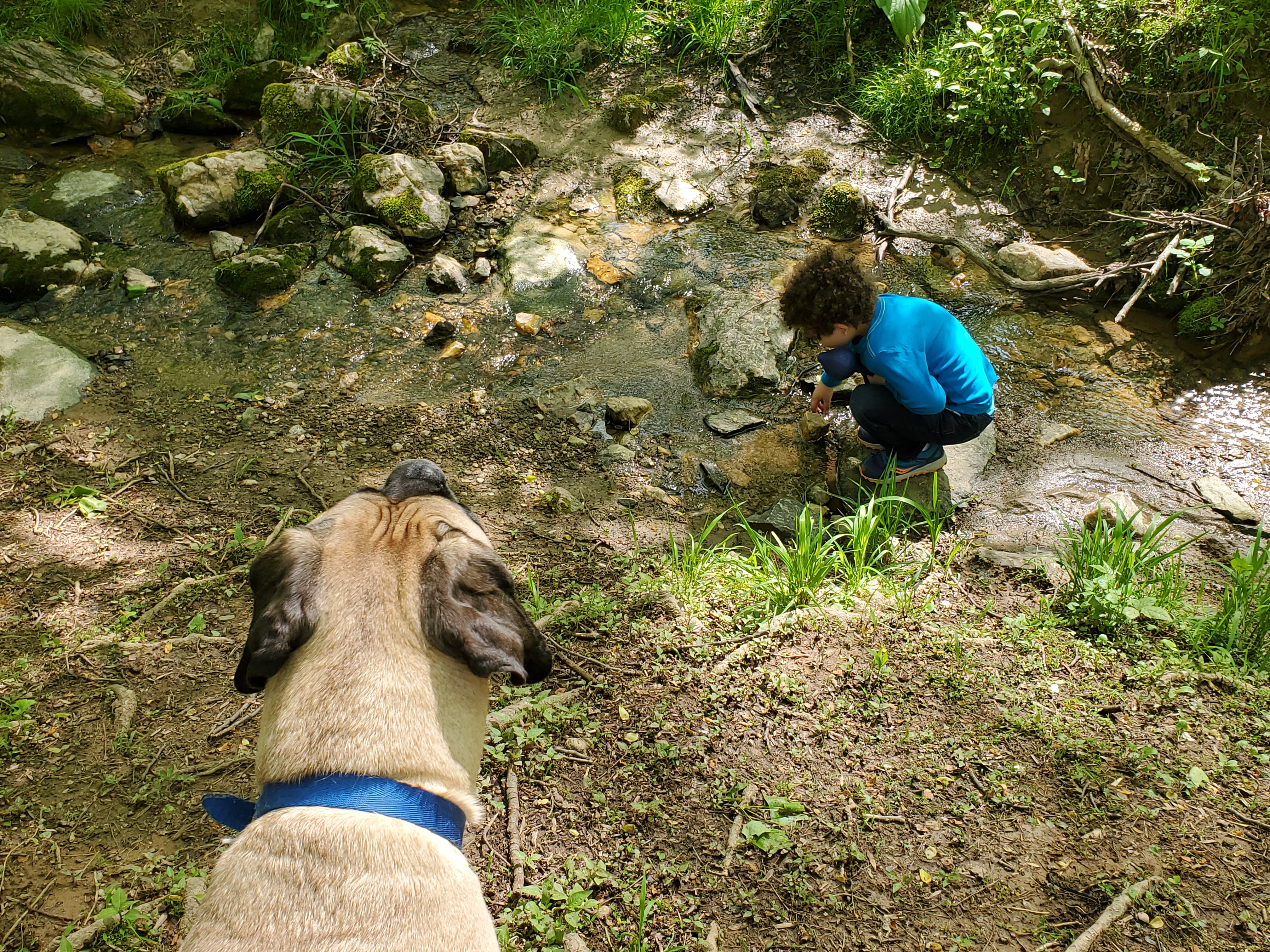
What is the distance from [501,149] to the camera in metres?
6.47

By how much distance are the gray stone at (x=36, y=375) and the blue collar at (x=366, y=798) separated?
12.2 ft

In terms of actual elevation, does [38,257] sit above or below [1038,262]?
below

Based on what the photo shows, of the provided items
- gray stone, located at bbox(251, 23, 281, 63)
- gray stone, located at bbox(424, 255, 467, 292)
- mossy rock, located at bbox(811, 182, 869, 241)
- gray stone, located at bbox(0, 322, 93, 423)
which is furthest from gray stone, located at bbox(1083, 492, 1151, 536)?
gray stone, located at bbox(251, 23, 281, 63)

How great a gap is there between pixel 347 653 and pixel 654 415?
326 cm

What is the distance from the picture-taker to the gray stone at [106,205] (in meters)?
5.86

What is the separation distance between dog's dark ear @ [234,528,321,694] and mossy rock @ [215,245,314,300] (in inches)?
160

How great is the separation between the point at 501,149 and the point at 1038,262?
439cm

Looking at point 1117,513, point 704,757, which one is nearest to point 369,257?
point 704,757

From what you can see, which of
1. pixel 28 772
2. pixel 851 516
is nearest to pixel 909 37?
pixel 851 516

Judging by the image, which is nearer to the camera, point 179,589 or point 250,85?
point 179,589

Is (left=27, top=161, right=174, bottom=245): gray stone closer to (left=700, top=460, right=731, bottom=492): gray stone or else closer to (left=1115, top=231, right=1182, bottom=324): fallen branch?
(left=700, top=460, right=731, bottom=492): gray stone

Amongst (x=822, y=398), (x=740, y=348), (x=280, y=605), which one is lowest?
(x=740, y=348)

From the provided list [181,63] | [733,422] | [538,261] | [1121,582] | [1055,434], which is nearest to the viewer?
[1121,582]

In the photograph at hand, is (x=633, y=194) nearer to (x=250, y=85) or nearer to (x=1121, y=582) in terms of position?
(x=250, y=85)
